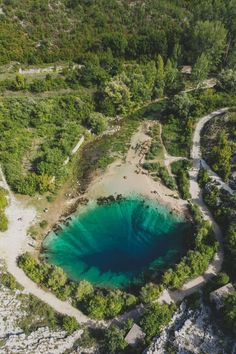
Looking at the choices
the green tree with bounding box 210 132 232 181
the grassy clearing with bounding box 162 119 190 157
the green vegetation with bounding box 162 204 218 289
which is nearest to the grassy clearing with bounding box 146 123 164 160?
the grassy clearing with bounding box 162 119 190 157

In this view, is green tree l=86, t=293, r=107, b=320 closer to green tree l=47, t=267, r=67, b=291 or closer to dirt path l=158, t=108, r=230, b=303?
green tree l=47, t=267, r=67, b=291

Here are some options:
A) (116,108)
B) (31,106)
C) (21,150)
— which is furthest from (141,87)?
(21,150)

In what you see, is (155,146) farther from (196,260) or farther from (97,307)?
(97,307)

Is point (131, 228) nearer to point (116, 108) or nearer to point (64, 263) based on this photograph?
point (64, 263)

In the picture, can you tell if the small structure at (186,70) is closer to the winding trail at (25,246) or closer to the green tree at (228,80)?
the green tree at (228,80)

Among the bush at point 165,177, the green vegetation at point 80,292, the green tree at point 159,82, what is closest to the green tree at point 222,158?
the bush at point 165,177
